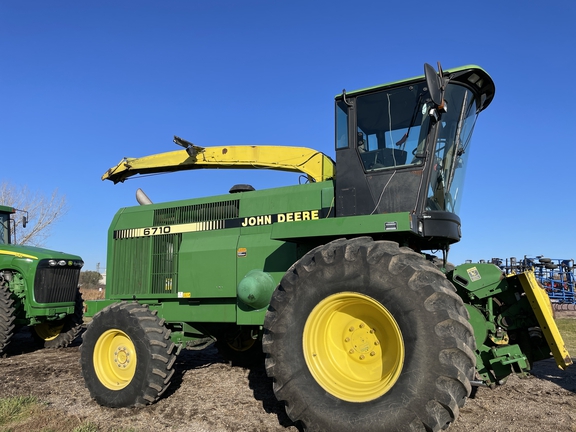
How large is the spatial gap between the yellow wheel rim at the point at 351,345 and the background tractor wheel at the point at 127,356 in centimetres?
227

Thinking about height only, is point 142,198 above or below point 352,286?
above

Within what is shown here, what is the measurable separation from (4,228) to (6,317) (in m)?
3.50

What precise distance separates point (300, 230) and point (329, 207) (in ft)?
2.67

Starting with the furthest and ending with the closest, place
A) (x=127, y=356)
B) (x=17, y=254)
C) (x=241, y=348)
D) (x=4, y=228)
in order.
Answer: (x=4, y=228) → (x=17, y=254) → (x=241, y=348) → (x=127, y=356)

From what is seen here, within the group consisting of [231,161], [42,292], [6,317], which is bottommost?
[6,317]

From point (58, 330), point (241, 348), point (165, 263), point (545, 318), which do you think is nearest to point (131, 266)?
point (165, 263)

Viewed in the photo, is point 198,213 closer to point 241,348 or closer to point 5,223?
point 241,348

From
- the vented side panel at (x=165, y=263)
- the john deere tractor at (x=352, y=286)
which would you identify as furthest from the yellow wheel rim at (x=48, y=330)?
the vented side panel at (x=165, y=263)

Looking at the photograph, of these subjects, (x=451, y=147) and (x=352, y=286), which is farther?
(x=451, y=147)

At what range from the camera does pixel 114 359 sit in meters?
6.21

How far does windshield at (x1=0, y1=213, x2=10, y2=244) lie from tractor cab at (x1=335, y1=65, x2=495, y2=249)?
10.6 m

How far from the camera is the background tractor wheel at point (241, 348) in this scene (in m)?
7.87

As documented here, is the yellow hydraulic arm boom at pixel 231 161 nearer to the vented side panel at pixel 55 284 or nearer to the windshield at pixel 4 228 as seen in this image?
the vented side panel at pixel 55 284

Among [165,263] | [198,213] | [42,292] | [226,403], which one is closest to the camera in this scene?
Result: [226,403]
